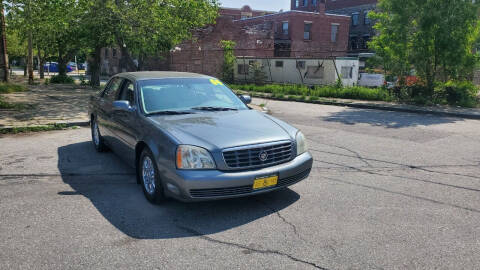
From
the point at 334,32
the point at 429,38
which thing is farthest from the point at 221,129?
the point at 334,32

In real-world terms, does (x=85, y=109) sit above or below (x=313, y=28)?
below

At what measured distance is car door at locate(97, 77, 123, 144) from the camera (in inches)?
255

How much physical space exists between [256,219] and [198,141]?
107cm

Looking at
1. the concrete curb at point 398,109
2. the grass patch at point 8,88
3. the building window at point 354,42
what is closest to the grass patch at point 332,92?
the concrete curb at point 398,109

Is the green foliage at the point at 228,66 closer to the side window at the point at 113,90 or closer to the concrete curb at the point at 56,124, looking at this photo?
the concrete curb at the point at 56,124

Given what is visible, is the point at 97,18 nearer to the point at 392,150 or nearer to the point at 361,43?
the point at 392,150

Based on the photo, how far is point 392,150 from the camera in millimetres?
7984

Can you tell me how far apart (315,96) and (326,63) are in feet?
18.7

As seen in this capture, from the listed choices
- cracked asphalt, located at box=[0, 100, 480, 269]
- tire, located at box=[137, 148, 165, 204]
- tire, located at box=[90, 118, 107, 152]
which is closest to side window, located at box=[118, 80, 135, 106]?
tire, located at box=[137, 148, 165, 204]

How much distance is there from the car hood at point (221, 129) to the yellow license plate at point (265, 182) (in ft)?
1.36

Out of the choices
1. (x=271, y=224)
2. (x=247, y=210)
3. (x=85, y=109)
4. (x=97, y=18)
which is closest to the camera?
(x=271, y=224)

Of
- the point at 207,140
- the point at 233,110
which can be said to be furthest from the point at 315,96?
the point at 207,140

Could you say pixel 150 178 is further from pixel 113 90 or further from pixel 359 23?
pixel 359 23

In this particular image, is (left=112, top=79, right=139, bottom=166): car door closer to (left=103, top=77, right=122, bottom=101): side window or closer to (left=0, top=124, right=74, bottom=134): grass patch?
(left=103, top=77, right=122, bottom=101): side window
